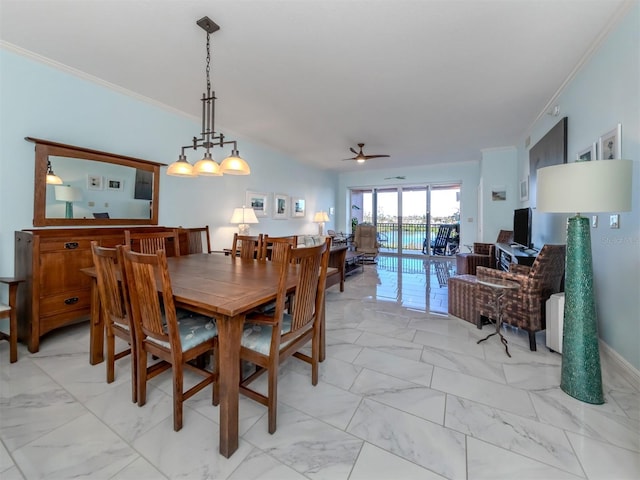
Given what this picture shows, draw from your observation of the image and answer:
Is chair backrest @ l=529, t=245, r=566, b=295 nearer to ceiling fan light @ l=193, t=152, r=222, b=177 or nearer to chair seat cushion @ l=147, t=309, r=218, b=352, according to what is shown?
chair seat cushion @ l=147, t=309, r=218, b=352

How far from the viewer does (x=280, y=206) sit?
6.41m

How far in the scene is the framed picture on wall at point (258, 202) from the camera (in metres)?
A: 5.46

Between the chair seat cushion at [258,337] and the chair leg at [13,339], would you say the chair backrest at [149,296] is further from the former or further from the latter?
the chair leg at [13,339]

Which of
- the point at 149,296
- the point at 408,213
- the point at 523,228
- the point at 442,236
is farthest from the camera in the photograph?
the point at 408,213

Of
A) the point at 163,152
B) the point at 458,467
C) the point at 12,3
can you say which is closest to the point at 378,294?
the point at 458,467

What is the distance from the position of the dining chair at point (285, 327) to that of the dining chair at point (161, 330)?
0.25 m

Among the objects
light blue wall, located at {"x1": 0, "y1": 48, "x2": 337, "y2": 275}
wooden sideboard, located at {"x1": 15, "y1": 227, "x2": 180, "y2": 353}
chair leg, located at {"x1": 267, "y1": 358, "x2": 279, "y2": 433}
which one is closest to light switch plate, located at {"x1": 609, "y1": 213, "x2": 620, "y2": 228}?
chair leg, located at {"x1": 267, "y1": 358, "x2": 279, "y2": 433}

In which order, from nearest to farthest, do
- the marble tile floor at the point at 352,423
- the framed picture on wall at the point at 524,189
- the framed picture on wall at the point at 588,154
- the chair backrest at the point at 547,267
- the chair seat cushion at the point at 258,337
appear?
the marble tile floor at the point at 352,423
the chair seat cushion at the point at 258,337
the chair backrest at the point at 547,267
the framed picture on wall at the point at 588,154
the framed picture on wall at the point at 524,189

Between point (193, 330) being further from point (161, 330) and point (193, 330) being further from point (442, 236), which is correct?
point (442, 236)

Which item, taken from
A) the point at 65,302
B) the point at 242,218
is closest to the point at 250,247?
the point at 65,302

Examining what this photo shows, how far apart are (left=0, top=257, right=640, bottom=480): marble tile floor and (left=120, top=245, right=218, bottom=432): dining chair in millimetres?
214

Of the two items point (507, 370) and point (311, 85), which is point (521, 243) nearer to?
point (507, 370)

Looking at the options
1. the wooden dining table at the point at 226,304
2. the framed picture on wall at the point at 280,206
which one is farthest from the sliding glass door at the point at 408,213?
the wooden dining table at the point at 226,304

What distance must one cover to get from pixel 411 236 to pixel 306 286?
7.41m
